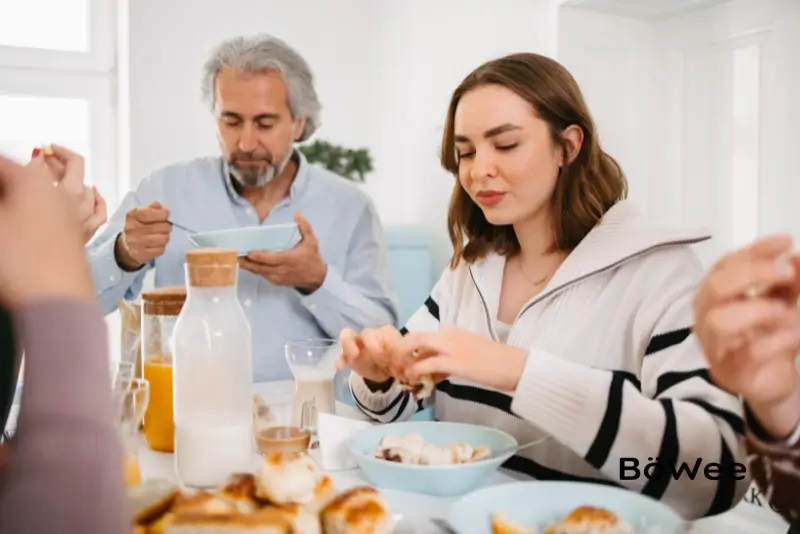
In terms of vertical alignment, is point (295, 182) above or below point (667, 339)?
above

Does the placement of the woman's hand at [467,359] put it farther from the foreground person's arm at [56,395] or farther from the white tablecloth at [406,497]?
the foreground person's arm at [56,395]

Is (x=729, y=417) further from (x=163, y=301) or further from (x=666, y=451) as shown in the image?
(x=163, y=301)

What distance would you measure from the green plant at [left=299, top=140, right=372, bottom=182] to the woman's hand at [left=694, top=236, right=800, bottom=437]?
2.86 metres

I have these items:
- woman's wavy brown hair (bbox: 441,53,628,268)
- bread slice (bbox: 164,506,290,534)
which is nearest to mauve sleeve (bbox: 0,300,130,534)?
bread slice (bbox: 164,506,290,534)

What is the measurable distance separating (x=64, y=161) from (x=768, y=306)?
91cm

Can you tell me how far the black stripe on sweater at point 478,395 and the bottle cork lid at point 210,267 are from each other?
1.64 feet

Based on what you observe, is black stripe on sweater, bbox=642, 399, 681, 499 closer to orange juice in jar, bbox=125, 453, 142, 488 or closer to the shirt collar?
orange juice in jar, bbox=125, 453, 142, 488

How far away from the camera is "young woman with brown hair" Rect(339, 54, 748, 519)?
35.5 inches

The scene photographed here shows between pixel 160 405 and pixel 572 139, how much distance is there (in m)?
0.83

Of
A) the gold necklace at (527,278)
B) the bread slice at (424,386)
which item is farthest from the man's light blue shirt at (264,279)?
the bread slice at (424,386)

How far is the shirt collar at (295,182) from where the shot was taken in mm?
1996

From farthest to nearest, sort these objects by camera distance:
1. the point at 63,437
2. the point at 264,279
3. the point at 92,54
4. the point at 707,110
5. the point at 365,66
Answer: the point at 365,66 → the point at 92,54 → the point at 707,110 → the point at 264,279 → the point at 63,437

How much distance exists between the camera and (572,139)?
1.30 meters

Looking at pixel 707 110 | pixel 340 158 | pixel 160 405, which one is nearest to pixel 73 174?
pixel 160 405
